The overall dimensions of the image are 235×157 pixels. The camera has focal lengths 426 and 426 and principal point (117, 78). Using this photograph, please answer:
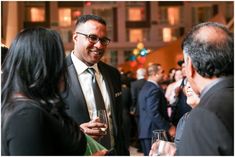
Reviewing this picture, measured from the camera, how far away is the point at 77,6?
2688 centimetres

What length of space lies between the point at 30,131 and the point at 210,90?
64cm

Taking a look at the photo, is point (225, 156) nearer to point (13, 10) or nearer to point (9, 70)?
point (9, 70)

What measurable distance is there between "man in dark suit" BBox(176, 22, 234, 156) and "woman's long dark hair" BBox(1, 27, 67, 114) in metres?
0.47

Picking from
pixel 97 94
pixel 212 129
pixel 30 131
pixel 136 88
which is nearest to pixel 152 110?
pixel 136 88

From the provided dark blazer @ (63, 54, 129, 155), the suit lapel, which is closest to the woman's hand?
dark blazer @ (63, 54, 129, 155)

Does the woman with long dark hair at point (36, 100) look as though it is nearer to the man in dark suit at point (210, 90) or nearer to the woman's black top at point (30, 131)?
the woman's black top at point (30, 131)

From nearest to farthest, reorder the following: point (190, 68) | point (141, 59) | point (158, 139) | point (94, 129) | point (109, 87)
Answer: point (190, 68) → point (158, 139) → point (94, 129) → point (109, 87) → point (141, 59)

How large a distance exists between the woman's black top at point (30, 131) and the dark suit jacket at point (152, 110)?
360 centimetres

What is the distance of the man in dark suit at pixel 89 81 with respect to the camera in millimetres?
2338

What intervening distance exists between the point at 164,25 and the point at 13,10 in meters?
18.7

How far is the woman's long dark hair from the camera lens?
55.5 inches

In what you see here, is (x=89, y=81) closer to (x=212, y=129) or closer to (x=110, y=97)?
(x=110, y=97)

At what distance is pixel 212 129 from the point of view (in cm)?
138

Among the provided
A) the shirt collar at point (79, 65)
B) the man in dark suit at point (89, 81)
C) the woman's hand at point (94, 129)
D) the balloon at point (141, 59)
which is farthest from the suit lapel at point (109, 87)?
the balloon at point (141, 59)
